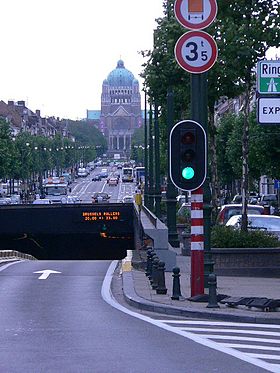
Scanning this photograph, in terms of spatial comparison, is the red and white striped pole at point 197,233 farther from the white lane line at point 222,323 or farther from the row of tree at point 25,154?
the row of tree at point 25,154

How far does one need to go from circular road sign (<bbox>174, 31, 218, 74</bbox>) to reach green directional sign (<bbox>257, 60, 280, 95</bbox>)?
4.83 ft

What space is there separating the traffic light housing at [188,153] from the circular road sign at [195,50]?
46.9 inches

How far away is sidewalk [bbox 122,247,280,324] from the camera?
709 inches

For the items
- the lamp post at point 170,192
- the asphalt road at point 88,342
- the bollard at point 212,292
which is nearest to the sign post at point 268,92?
the bollard at point 212,292

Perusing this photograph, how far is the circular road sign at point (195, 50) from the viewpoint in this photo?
1991 cm

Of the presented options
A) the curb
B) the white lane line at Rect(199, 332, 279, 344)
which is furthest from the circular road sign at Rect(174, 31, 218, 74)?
the white lane line at Rect(199, 332, 279, 344)

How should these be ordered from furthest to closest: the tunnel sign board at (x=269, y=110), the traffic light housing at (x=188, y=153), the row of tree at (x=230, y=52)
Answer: the row of tree at (x=230, y=52), the traffic light housing at (x=188, y=153), the tunnel sign board at (x=269, y=110)

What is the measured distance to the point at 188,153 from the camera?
19562mm

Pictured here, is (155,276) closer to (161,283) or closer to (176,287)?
(161,283)

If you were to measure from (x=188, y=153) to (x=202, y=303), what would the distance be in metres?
2.71

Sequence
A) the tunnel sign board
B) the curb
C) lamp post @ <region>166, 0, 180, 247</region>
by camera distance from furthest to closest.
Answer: lamp post @ <region>166, 0, 180, 247</region> → the tunnel sign board → the curb

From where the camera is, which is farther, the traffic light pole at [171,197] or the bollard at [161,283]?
the traffic light pole at [171,197]

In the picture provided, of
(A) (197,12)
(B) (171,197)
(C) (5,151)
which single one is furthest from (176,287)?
(C) (5,151)

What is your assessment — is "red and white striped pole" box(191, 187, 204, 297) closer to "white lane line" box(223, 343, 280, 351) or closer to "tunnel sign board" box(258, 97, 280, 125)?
"tunnel sign board" box(258, 97, 280, 125)
